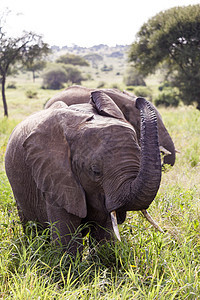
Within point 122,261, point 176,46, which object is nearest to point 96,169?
point 122,261

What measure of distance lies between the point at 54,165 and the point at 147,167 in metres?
0.75

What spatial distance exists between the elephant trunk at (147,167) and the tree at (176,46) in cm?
1653

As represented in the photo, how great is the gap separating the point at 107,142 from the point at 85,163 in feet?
0.69

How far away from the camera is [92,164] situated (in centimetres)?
243

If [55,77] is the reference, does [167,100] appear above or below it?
below

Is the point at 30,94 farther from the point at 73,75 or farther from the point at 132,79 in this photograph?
the point at 132,79

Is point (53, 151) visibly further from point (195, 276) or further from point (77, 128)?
point (195, 276)

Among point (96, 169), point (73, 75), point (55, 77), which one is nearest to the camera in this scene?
point (96, 169)

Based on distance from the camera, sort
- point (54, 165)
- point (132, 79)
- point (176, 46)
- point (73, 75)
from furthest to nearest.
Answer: point (73, 75)
point (132, 79)
point (176, 46)
point (54, 165)

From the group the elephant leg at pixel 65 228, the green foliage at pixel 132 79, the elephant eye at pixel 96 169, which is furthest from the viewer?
the green foliage at pixel 132 79

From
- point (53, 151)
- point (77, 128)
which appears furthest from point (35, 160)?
point (77, 128)

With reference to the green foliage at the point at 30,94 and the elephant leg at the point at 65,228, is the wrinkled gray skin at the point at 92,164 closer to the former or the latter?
the elephant leg at the point at 65,228

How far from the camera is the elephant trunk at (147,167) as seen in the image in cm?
214

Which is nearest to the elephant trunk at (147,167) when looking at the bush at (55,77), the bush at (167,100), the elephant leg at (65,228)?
the elephant leg at (65,228)
